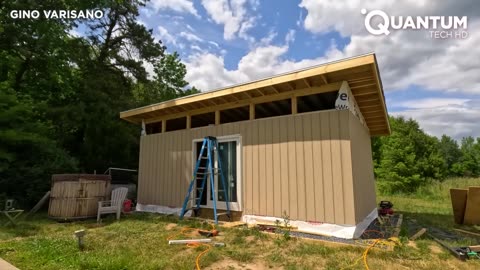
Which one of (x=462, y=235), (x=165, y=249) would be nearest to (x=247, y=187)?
(x=165, y=249)

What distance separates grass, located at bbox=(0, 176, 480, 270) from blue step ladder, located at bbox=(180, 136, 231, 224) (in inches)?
47.4

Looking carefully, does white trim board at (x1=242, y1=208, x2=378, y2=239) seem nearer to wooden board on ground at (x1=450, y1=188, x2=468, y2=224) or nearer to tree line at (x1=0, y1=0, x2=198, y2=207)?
wooden board on ground at (x1=450, y1=188, x2=468, y2=224)

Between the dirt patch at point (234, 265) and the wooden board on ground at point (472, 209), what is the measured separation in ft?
20.8

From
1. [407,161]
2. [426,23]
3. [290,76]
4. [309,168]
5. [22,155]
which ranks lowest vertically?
[309,168]

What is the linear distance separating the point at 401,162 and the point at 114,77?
21.2 metres

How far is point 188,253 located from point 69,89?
1205cm

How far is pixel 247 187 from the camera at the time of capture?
6242 millimetres

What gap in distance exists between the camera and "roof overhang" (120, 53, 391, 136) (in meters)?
4.91

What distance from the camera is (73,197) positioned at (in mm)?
6816

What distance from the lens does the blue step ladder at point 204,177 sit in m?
6.50

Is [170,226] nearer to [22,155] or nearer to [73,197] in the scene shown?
[73,197]

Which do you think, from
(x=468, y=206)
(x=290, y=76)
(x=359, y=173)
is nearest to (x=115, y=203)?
(x=290, y=76)

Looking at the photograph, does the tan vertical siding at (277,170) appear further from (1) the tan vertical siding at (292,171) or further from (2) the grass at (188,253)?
(2) the grass at (188,253)

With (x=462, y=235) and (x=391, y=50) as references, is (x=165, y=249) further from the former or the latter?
(x=391, y=50)
